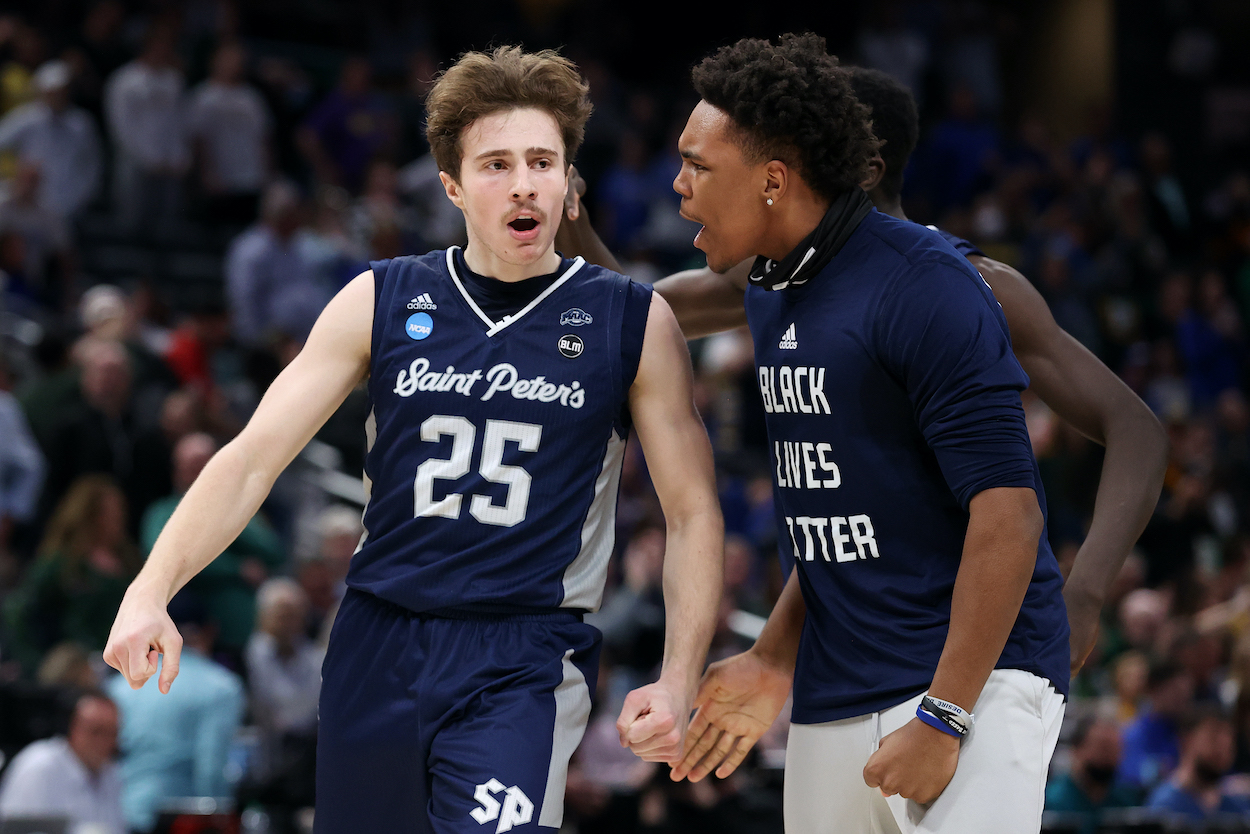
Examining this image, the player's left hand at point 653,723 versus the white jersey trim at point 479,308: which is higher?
the white jersey trim at point 479,308

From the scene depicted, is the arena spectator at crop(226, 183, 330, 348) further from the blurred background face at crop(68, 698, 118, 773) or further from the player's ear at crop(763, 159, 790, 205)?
the player's ear at crop(763, 159, 790, 205)

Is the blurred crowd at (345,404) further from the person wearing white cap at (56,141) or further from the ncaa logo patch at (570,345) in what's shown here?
the ncaa logo patch at (570,345)

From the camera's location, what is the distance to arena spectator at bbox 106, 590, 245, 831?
7.28m

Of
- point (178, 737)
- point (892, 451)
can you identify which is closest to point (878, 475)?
point (892, 451)

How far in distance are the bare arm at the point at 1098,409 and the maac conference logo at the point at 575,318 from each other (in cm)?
97

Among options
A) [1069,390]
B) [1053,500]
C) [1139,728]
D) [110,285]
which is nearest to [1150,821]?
[1139,728]

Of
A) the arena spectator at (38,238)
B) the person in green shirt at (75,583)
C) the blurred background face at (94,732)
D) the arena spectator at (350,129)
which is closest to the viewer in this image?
the blurred background face at (94,732)

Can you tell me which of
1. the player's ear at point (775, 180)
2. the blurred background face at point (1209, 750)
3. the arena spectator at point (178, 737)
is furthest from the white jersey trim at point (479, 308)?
the blurred background face at point (1209, 750)

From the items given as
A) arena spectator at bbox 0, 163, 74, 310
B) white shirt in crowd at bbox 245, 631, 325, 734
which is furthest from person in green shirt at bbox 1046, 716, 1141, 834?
A: arena spectator at bbox 0, 163, 74, 310

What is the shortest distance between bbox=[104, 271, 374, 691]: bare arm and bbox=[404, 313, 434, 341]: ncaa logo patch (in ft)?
0.29

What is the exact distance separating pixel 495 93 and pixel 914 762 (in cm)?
165

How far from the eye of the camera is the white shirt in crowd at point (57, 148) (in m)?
11.0

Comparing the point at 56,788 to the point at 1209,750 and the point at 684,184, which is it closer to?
the point at 684,184

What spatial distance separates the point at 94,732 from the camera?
6.69 meters
